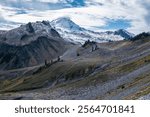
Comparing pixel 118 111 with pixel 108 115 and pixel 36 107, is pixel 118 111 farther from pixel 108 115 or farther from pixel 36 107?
pixel 36 107

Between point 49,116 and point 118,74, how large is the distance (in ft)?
453

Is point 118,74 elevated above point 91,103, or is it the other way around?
point 91,103

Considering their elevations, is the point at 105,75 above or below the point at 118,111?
below

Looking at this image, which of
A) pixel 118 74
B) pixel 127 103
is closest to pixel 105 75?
pixel 118 74

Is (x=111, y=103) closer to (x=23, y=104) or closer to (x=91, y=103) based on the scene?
(x=91, y=103)

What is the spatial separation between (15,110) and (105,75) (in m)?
144

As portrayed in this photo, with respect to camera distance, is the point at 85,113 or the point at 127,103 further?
the point at 127,103

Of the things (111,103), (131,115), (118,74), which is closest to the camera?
(131,115)

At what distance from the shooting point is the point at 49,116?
1109 inches

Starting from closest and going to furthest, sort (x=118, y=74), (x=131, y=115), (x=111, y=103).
Result: 1. (x=131, y=115)
2. (x=111, y=103)
3. (x=118, y=74)

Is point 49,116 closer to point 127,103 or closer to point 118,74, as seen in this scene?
point 127,103

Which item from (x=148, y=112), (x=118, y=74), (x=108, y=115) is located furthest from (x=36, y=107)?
(x=118, y=74)

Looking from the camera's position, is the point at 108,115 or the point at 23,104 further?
the point at 23,104

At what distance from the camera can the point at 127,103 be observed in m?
30.2
